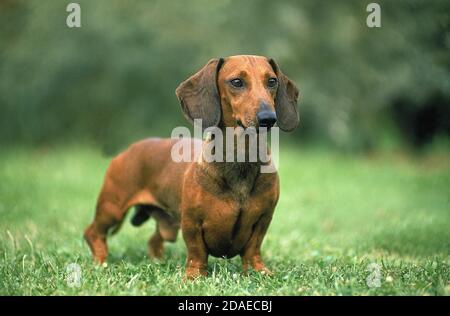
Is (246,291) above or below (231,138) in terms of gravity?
below

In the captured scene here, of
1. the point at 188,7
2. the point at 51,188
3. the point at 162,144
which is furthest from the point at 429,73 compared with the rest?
the point at 162,144

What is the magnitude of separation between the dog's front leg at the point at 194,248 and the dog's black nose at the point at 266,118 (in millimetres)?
927

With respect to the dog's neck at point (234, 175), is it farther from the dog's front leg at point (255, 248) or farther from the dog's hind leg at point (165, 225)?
the dog's hind leg at point (165, 225)

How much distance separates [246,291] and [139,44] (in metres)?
9.93

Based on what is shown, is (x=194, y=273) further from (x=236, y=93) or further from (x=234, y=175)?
(x=236, y=93)

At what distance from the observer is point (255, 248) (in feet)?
15.9

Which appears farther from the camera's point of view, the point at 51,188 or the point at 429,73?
the point at 429,73

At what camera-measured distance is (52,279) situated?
4.47 m

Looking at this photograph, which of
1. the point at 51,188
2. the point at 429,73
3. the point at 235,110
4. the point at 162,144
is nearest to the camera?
the point at 235,110

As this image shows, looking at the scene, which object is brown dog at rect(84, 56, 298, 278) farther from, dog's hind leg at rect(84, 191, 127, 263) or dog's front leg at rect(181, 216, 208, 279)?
dog's hind leg at rect(84, 191, 127, 263)

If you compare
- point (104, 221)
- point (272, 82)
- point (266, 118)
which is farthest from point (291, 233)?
point (266, 118)

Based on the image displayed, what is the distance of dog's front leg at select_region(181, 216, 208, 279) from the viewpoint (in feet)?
15.3

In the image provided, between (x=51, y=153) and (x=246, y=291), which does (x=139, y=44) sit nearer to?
(x=51, y=153)
